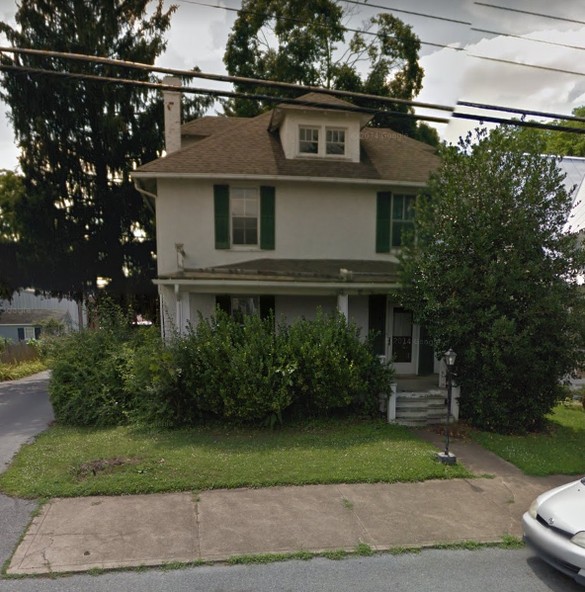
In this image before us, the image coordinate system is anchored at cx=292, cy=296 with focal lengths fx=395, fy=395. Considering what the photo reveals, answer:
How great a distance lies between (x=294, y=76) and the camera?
826 inches

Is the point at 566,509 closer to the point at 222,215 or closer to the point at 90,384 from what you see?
the point at 90,384

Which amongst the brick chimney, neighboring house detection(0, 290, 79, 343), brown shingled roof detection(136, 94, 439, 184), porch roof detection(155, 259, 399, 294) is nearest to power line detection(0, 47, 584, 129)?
porch roof detection(155, 259, 399, 294)

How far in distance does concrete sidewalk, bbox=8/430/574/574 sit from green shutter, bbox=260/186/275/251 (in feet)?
23.4

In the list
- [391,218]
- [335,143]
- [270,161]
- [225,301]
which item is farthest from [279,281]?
[335,143]

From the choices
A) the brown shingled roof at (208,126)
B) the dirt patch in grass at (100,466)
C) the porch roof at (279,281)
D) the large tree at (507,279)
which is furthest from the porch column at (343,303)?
the brown shingled roof at (208,126)

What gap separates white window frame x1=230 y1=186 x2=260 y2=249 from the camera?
36.5ft

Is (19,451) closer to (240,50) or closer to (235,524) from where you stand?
(235,524)

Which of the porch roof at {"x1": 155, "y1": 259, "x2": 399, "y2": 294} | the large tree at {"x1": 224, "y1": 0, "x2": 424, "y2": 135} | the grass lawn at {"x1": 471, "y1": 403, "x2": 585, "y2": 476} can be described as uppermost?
the large tree at {"x1": 224, "y1": 0, "x2": 424, "y2": 135}

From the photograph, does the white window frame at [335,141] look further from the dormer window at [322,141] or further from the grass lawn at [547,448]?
the grass lawn at [547,448]

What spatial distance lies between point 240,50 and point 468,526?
23.9 meters

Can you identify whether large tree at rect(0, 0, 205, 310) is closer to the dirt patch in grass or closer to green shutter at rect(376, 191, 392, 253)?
green shutter at rect(376, 191, 392, 253)

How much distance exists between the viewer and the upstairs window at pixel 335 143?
39.3 ft

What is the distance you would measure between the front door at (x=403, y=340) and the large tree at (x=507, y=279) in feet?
9.77

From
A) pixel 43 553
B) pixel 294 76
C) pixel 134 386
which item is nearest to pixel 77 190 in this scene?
pixel 134 386
